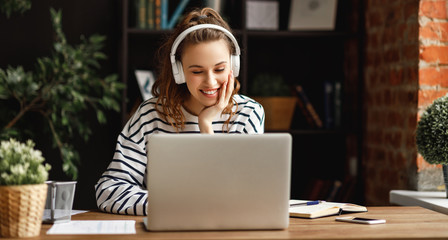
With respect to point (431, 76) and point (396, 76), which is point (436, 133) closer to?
point (431, 76)

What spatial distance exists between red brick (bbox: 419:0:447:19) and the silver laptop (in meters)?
1.41

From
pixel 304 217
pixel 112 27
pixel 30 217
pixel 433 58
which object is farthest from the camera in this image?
pixel 112 27

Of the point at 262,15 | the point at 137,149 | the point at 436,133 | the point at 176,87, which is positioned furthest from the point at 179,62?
the point at 262,15

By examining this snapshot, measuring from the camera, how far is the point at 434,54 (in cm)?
238

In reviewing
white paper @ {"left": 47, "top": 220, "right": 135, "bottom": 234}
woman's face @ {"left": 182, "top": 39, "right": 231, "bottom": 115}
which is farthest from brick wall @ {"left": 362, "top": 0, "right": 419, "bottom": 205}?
white paper @ {"left": 47, "top": 220, "right": 135, "bottom": 234}

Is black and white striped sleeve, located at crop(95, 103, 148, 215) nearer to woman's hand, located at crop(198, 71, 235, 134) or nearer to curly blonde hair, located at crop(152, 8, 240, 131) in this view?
curly blonde hair, located at crop(152, 8, 240, 131)

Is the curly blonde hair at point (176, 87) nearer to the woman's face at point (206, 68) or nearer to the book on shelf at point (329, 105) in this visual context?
the woman's face at point (206, 68)

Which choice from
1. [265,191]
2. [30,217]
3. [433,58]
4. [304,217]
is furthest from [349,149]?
[30,217]

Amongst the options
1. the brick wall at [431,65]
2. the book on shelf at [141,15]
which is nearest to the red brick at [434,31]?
the brick wall at [431,65]

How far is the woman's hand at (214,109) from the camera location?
71.3 inches

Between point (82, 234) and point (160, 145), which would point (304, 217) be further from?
point (82, 234)

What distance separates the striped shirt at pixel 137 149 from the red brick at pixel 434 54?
81 cm

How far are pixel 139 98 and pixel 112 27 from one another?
0.51 metres

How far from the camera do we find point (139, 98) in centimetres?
298
